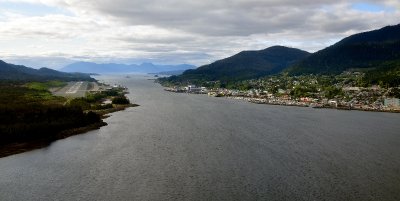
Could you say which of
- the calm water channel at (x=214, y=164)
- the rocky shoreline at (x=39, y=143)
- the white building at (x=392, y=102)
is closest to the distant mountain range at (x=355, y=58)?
the white building at (x=392, y=102)

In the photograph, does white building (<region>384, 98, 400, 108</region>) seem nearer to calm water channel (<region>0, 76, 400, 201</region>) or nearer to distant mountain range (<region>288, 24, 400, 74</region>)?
calm water channel (<region>0, 76, 400, 201</region>)

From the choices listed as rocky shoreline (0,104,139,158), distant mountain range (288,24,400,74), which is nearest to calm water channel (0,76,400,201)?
rocky shoreline (0,104,139,158)

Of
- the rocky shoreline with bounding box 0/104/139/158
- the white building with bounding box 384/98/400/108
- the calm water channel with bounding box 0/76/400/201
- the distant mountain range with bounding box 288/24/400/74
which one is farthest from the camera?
the distant mountain range with bounding box 288/24/400/74

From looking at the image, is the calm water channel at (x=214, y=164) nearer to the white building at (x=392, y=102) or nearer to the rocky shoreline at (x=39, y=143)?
the rocky shoreline at (x=39, y=143)

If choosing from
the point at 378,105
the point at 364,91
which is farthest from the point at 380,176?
the point at 364,91

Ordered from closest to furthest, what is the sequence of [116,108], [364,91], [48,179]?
[48,179], [116,108], [364,91]

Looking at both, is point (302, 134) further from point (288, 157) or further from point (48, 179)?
point (48, 179)

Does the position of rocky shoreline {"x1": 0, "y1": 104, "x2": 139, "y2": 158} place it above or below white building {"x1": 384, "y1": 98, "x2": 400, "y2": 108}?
below

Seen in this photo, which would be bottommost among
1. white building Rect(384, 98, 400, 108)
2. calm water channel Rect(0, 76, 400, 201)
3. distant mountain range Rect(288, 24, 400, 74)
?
calm water channel Rect(0, 76, 400, 201)
